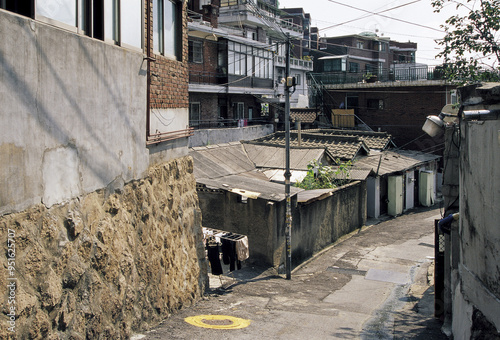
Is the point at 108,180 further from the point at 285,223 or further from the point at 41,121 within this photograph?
the point at 285,223

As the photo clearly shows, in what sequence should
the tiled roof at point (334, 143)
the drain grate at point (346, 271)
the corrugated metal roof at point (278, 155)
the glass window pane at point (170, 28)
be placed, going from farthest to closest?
the tiled roof at point (334, 143) → the corrugated metal roof at point (278, 155) → the drain grate at point (346, 271) → the glass window pane at point (170, 28)

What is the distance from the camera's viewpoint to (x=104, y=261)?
686cm

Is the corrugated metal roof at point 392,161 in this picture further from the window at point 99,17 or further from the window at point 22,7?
the window at point 22,7

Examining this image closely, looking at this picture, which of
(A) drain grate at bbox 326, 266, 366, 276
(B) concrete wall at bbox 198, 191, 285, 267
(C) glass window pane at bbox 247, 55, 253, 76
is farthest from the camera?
(C) glass window pane at bbox 247, 55, 253, 76

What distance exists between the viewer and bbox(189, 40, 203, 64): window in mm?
33072

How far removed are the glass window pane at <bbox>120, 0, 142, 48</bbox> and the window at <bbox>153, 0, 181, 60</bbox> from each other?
890 mm

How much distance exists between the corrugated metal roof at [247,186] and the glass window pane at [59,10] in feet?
29.8

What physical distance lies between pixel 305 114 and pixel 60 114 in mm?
37711

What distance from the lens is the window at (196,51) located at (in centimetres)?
3307

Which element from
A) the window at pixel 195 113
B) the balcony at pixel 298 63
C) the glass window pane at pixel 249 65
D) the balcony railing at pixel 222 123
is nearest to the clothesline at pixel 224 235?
the balcony railing at pixel 222 123

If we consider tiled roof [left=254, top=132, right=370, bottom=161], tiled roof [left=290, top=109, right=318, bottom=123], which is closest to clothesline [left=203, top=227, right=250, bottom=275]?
tiled roof [left=254, top=132, right=370, bottom=161]

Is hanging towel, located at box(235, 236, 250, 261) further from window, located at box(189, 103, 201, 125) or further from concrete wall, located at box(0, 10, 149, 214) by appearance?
window, located at box(189, 103, 201, 125)

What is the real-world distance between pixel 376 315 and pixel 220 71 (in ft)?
84.4

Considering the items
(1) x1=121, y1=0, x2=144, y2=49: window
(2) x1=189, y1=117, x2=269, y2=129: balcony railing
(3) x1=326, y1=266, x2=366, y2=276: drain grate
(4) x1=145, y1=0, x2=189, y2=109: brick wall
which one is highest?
(1) x1=121, y1=0, x2=144, y2=49: window
